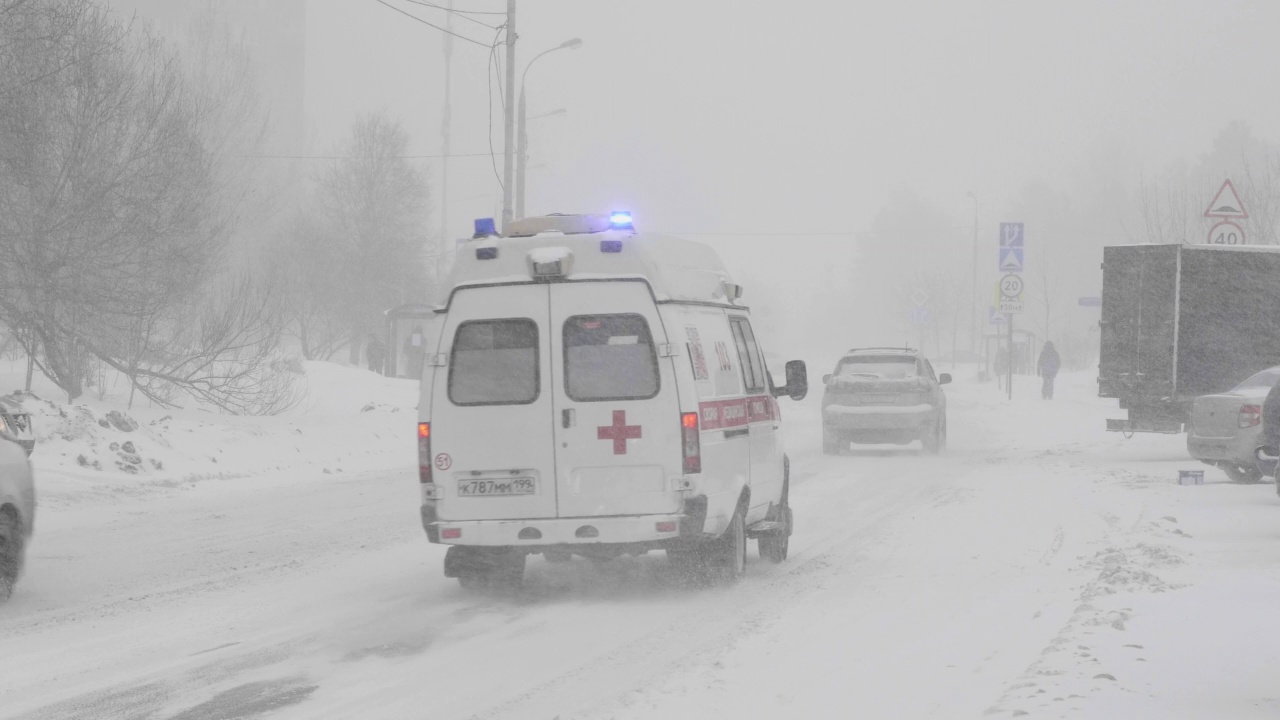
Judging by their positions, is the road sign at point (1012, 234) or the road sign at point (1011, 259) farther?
the road sign at point (1011, 259)

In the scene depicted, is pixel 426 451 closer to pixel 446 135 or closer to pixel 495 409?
pixel 495 409

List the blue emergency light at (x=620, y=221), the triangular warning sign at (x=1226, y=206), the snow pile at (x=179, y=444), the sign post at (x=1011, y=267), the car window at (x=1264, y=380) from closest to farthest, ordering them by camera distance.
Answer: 1. the blue emergency light at (x=620, y=221)
2. the snow pile at (x=179, y=444)
3. the triangular warning sign at (x=1226, y=206)
4. the car window at (x=1264, y=380)
5. the sign post at (x=1011, y=267)

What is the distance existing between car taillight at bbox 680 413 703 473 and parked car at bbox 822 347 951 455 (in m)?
14.2

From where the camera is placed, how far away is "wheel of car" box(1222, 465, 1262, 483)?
18.0 meters

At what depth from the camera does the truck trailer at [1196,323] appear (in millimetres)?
21859

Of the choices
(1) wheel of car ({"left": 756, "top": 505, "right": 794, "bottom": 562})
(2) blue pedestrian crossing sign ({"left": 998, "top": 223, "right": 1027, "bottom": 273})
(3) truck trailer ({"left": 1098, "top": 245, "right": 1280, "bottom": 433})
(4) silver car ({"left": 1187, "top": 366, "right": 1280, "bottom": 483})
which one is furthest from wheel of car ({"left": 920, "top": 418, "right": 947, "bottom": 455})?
(1) wheel of car ({"left": 756, "top": 505, "right": 794, "bottom": 562})

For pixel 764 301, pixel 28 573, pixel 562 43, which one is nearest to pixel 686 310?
pixel 28 573

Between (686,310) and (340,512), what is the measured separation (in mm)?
6731

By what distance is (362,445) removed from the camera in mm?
23359

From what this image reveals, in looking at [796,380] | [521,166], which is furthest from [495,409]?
[521,166]

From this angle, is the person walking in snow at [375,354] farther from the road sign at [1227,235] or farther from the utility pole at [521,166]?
the road sign at [1227,235]

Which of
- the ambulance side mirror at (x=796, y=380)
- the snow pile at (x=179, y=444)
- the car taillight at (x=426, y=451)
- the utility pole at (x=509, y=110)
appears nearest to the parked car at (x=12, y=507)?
the car taillight at (x=426, y=451)

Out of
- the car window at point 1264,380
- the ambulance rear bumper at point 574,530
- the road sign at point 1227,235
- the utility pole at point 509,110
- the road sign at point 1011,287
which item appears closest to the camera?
the ambulance rear bumper at point 574,530

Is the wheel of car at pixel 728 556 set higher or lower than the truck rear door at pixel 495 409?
lower
